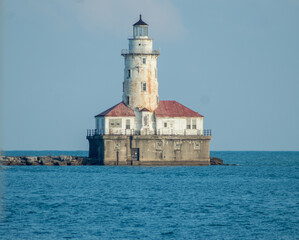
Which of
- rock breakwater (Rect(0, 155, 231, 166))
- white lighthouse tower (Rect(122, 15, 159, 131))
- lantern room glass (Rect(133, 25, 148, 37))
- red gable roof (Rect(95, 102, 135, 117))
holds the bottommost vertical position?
rock breakwater (Rect(0, 155, 231, 166))

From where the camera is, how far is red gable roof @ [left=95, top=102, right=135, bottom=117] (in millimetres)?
80438

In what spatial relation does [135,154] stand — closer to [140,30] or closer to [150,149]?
[150,149]

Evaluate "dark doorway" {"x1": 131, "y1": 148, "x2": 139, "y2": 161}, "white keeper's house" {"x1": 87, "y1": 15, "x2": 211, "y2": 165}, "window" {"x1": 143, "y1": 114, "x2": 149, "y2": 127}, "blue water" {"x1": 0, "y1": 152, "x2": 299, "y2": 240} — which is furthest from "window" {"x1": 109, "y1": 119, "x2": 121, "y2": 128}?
"blue water" {"x1": 0, "y1": 152, "x2": 299, "y2": 240}

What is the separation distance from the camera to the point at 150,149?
79.5 m

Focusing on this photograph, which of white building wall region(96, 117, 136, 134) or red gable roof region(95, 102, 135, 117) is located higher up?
red gable roof region(95, 102, 135, 117)

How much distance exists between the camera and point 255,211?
147 feet

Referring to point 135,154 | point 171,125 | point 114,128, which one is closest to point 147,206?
point 135,154

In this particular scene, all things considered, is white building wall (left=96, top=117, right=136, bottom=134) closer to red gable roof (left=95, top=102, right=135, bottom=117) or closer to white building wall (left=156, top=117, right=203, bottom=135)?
red gable roof (left=95, top=102, right=135, bottom=117)

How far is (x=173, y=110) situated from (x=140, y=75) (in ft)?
16.4

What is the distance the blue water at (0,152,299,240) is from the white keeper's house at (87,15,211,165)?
5.23 m

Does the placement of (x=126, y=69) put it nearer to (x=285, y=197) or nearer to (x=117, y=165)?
(x=117, y=165)

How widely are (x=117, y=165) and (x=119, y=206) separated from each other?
32.2m

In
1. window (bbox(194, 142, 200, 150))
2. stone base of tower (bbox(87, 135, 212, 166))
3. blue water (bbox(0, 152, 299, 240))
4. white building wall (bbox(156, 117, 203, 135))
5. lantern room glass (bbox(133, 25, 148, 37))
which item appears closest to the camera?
Result: blue water (bbox(0, 152, 299, 240))

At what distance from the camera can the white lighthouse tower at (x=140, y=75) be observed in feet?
267
